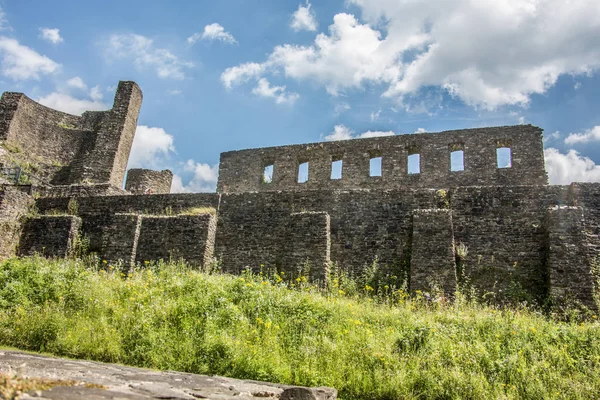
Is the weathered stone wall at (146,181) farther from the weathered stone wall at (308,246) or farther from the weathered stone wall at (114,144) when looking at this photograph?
the weathered stone wall at (308,246)

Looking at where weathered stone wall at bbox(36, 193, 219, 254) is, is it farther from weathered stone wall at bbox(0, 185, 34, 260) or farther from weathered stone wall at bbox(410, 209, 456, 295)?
weathered stone wall at bbox(410, 209, 456, 295)

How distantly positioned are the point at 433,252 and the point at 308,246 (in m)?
3.63

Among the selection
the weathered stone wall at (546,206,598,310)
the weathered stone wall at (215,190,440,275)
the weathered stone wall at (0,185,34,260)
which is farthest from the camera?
the weathered stone wall at (0,185,34,260)

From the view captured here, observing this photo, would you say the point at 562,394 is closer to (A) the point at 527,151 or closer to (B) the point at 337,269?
(B) the point at 337,269

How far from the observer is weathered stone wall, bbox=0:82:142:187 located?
23.5 meters

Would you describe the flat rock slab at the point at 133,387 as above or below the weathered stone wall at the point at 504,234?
below

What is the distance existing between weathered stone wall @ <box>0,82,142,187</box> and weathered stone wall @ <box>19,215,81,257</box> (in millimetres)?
6797

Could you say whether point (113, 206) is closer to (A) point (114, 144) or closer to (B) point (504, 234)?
(A) point (114, 144)

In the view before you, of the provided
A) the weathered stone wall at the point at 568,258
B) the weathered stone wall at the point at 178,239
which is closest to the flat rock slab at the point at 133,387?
the weathered stone wall at the point at 568,258

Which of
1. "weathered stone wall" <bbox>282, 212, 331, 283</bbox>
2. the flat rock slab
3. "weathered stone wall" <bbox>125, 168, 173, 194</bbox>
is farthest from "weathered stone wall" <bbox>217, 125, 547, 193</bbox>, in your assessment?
the flat rock slab

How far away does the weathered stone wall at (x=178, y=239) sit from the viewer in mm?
14539

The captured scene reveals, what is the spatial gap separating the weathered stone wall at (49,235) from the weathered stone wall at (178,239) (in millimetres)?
2580

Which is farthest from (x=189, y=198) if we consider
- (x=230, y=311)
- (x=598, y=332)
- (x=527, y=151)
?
(x=527, y=151)

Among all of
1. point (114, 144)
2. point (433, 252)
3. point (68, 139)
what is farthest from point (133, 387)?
point (68, 139)
